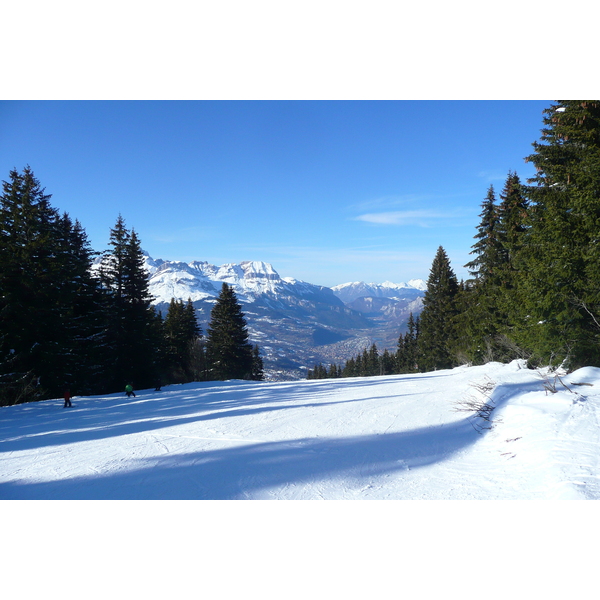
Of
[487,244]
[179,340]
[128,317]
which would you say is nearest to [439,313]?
[487,244]

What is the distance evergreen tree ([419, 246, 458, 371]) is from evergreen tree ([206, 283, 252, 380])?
1821cm

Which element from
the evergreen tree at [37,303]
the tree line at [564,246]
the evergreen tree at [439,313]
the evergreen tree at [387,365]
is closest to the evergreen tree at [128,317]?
the evergreen tree at [37,303]

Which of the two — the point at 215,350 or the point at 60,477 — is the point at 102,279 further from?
the point at 60,477

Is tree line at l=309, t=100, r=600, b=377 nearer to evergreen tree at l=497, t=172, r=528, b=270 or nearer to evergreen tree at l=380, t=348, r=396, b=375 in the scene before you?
evergreen tree at l=497, t=172, r=528, b=270

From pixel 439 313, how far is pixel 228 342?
2101 centimetres

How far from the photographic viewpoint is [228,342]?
29016mm

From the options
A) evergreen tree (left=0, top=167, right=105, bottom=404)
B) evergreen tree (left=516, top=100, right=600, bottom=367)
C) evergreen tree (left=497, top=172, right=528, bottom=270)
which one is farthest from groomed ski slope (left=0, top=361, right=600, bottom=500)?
evergreen tree (left=497, top=172, right=528, bottom=270)

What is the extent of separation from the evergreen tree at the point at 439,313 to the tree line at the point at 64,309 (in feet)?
81.5

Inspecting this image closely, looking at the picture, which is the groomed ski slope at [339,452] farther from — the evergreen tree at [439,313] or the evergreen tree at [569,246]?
the evergreen tree at [439,313]

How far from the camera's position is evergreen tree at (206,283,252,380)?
94.8ft

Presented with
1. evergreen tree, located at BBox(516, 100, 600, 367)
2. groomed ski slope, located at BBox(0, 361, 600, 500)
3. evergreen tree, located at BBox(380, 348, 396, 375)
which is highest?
evergreen tree, located at BBox(516, 100, 600, 367)

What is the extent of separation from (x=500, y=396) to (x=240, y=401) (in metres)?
8.26

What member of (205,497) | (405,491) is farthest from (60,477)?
(405,491)

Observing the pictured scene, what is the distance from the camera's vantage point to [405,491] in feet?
14.3
